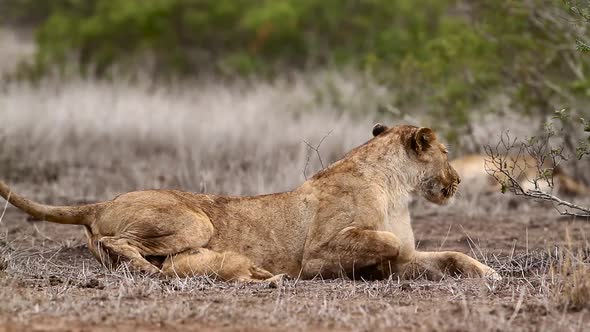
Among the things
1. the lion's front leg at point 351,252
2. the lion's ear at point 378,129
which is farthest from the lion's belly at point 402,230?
the lion's ear at point 378,129

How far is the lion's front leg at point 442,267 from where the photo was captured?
6.51m

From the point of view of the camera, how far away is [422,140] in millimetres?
6973

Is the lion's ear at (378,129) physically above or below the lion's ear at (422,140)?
above

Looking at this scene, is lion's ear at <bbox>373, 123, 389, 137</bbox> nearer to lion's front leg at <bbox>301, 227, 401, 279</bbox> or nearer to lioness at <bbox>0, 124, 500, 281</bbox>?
lioness at <bbox>0, 124, 500, 281</bbox>

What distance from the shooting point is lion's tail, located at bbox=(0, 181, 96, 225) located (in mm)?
6414

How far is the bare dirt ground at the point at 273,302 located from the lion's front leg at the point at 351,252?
0.11 metres

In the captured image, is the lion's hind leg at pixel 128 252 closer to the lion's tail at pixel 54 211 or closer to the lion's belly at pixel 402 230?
the lion's tail at pixel 54 211

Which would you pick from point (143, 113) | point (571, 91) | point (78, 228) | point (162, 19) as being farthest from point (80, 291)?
point (162, 19)

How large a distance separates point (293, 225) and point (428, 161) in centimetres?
101

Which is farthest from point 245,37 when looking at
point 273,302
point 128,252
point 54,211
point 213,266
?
point 273,302

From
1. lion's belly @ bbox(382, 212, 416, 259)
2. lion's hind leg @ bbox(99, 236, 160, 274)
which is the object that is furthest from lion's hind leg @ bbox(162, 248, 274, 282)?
lion's belly @ bbox(382, 212, 416, 259)

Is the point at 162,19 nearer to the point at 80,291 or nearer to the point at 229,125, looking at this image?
the point at 229,125

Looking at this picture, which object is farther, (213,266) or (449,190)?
(449,190)

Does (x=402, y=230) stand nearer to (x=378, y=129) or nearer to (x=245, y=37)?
(x=378, y=129)
